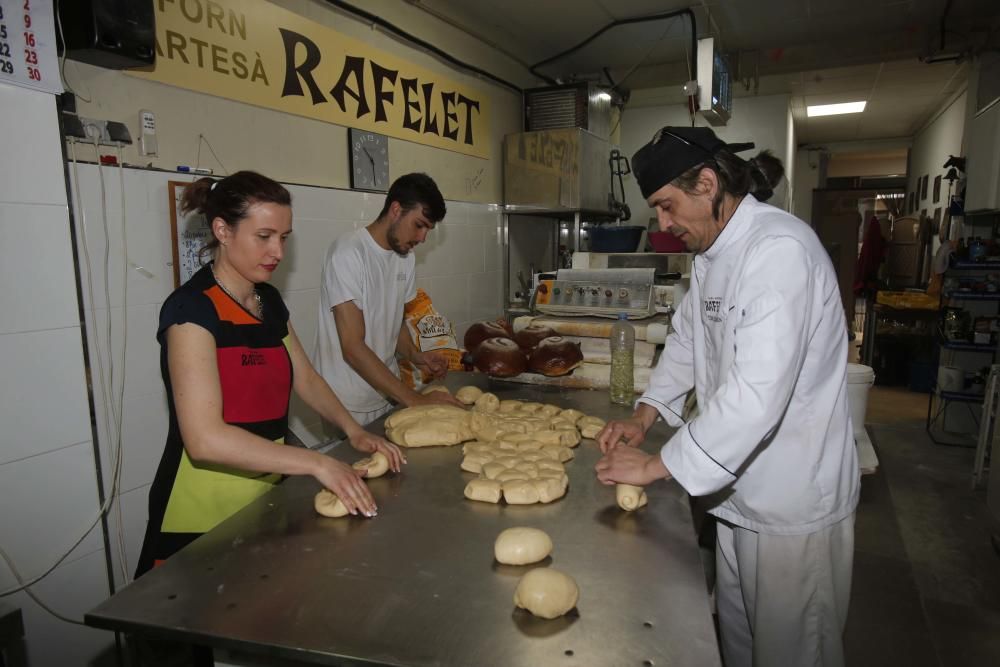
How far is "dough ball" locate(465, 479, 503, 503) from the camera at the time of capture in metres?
1.57

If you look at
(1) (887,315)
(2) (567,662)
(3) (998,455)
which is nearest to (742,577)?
(2) (567,662)

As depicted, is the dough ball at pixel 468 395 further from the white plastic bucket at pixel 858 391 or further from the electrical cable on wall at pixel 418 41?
the electrical cable on wall at pixel 418 41

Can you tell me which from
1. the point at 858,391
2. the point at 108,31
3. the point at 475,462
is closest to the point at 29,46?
the point at 108,31

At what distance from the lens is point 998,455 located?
3.77m

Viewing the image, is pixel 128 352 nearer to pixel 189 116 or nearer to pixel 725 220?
pixel 189 116

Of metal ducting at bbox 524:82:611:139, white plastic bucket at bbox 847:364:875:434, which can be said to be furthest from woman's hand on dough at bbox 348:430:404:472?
metal ducting at bbox 524:82:611:139

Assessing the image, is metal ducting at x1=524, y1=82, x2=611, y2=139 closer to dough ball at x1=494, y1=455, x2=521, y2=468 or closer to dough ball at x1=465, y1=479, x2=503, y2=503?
dough ball at x1=494, y1=455, x2=521, y2=468

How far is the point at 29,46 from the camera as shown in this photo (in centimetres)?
198

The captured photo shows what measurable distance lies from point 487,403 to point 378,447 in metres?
0.59

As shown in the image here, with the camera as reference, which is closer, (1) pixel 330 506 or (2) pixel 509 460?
(1) pixel 330 506

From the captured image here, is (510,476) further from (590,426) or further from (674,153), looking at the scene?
(674,153)

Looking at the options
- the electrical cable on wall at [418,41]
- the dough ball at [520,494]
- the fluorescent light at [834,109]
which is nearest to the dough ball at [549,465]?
the dough ball at [520,494]

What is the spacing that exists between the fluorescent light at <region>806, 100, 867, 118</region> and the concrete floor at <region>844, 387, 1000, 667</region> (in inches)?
203

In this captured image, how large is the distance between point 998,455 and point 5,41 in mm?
5236
